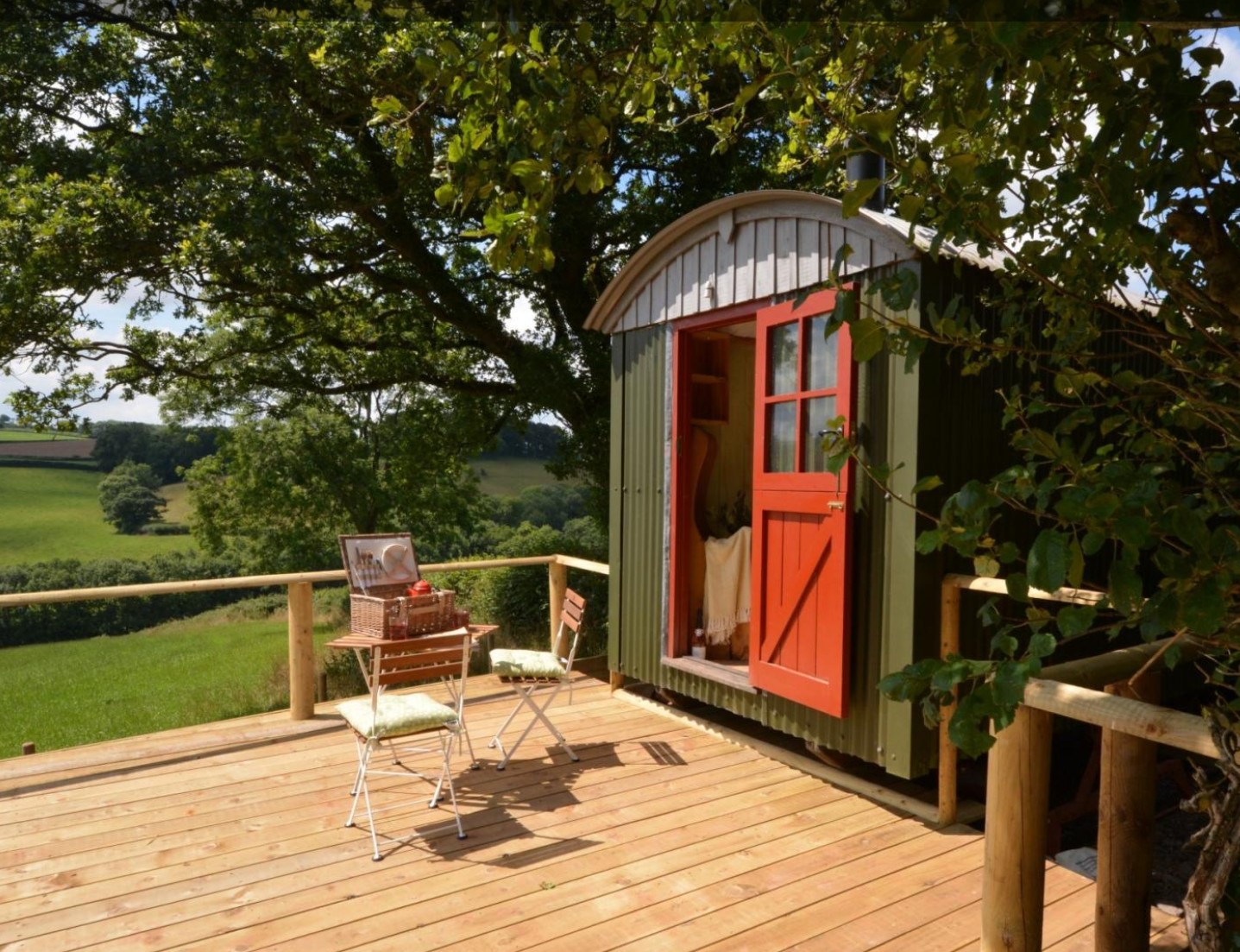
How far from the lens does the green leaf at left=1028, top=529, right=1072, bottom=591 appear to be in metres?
1.07

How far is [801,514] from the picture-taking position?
13.7 feet

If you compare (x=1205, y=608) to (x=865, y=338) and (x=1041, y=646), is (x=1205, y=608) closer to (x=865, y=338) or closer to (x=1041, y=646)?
(x=1041, y=646)

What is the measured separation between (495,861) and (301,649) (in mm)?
2505

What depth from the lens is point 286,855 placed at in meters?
3.40

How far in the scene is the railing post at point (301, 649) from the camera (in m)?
5.21

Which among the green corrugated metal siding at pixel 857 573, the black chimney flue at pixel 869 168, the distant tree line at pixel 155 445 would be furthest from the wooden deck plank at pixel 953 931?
the distant tree line at pixel 155 445

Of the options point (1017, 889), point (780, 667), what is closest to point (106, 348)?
point (780, 667)

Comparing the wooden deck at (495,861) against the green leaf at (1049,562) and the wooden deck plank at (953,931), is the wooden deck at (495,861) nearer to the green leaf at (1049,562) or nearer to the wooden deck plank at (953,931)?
the wooden deck plank at (953,931)

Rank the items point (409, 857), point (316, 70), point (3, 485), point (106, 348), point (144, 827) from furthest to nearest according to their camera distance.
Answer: point (3, 485), point (106, 348), point (316, 70), point (144, 827), point (409, 857)

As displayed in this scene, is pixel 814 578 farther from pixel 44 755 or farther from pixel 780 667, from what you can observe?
pixel 44 755

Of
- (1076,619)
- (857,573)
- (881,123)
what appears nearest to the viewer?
(1076,619)

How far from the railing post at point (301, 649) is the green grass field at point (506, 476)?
36.5 ft

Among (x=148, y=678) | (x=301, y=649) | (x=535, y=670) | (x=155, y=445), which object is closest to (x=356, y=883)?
(x=535, y=670)

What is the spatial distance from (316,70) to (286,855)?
6.82 metres
